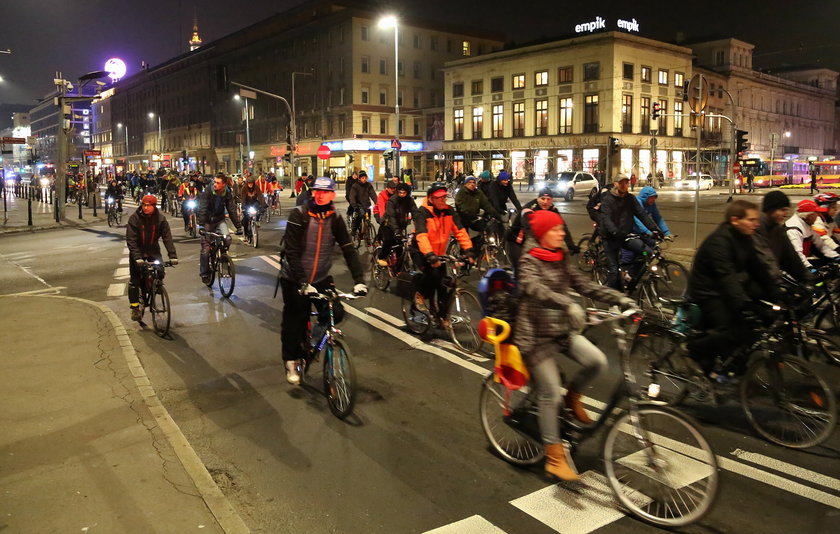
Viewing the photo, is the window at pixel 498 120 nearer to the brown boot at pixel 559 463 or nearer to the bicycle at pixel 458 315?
the bicycle at pixel 458 315

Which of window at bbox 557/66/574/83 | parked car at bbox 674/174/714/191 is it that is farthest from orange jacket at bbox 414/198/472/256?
window at bbox 557/66/574/83

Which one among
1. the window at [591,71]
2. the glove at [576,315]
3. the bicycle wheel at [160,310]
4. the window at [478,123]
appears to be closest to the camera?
the glove at [576,315]

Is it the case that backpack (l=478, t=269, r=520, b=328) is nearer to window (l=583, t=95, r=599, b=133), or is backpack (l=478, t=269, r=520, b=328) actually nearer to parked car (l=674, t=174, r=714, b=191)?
parked car (l=674, t=174, r=714, b=191)

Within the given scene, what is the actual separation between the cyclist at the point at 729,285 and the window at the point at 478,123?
64.0m

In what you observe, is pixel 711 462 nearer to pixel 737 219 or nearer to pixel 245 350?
pixel 737 219

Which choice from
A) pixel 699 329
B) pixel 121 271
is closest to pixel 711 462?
pixel 699 329

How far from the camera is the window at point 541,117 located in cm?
6262

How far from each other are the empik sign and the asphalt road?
57.1 metres

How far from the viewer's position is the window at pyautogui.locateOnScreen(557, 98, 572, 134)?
60.6 metres

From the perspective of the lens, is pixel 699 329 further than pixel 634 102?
No

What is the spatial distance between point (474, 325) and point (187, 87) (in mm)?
108901

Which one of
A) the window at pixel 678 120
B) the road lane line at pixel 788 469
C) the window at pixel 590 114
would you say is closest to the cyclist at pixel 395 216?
the road lane line at pixel 788 469

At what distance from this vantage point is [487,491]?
4.41 meters

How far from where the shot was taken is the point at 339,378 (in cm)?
574
